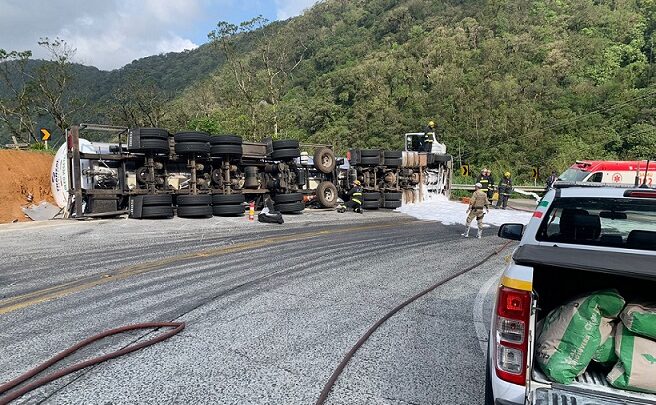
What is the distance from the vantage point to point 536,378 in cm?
242

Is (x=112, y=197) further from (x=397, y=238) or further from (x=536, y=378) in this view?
(x=536, y=378)

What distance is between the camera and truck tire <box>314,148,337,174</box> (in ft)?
55.4

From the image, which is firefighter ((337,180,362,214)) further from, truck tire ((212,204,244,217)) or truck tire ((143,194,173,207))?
truck tire ((143,194,173,207))

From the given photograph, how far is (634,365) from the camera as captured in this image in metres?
2.34

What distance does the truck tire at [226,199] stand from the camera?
13.6 m

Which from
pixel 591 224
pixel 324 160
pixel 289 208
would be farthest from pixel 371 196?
pixel 591 224

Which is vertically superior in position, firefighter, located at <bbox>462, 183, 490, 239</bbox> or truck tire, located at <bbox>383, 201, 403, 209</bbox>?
firefighter, located at <bbox>462, 183, 490, 239</bbox>

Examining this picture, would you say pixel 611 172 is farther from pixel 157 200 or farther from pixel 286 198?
pixel 157 200

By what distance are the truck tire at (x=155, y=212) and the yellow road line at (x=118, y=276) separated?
13.0 ft

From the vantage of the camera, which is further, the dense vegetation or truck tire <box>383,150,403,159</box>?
the dense vegetation

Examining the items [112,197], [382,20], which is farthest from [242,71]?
[382,20]

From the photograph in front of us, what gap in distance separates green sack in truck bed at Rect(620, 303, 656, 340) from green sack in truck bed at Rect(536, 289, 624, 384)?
0.06 meters

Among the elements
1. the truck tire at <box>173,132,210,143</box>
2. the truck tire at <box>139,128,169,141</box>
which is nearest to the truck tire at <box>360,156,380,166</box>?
the truck tire at <box>173,132,210,143</box>

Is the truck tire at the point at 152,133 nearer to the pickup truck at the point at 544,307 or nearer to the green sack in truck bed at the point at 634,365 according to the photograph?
the pickup truck at the point at 544,307
